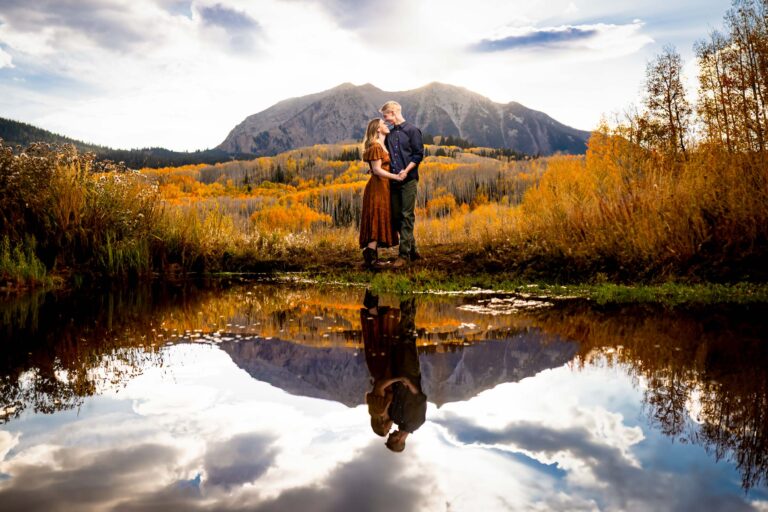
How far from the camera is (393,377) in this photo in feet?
11.5

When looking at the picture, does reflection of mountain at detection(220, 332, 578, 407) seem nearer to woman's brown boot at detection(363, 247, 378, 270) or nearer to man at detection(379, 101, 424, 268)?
man at detection(379, 101, 424, 268)

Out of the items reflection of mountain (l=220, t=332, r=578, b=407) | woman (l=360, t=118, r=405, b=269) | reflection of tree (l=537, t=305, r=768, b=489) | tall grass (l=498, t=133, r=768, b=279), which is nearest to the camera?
reflection of tree (l=537, t=305, r=768, b=489)

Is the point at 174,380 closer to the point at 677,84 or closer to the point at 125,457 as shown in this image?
the point at 125,457

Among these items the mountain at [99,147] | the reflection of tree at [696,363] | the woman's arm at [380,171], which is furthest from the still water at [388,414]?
the mountain at [99,147]

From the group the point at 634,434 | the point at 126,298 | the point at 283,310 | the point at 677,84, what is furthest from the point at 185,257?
the point at 677,84

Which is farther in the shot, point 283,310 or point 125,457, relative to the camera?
point 283,310

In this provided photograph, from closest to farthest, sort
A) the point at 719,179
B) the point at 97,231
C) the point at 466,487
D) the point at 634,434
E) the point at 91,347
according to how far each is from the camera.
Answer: the point at 466,487
the point at 634,434
the point at 91,347
the point at 719,179
the point at 97,231

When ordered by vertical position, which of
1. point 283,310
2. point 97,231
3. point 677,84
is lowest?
point 283,310

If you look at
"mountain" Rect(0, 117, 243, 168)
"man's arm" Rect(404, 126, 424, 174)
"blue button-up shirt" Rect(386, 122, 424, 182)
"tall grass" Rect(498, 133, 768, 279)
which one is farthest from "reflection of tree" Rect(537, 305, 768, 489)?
"mountain" Rect(0, 117, 243, 168)

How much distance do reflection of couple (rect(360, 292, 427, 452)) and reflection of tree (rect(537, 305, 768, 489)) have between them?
1.15 m

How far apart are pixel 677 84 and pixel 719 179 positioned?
29.4 meters

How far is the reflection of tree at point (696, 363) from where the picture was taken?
2.48 m

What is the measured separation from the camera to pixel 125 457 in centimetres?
234

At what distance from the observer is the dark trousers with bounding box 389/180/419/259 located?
11000 millimetres
